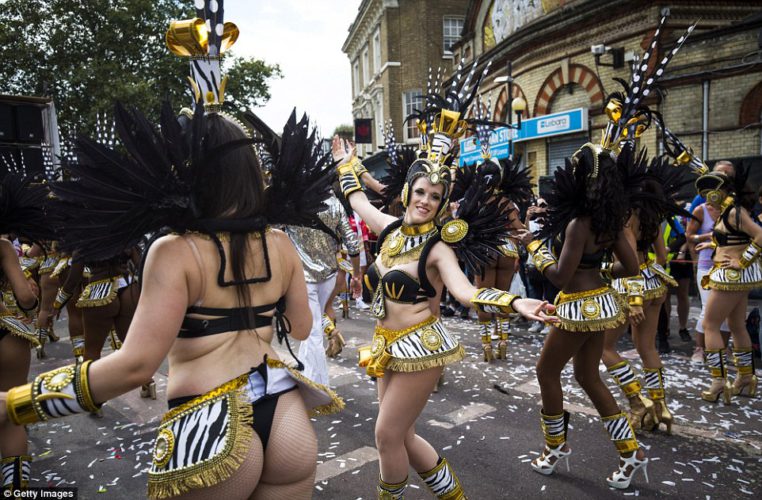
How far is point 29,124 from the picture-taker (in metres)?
11.8

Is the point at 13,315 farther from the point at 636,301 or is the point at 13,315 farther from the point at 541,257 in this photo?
the point at 636,301

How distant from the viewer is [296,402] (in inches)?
82.0

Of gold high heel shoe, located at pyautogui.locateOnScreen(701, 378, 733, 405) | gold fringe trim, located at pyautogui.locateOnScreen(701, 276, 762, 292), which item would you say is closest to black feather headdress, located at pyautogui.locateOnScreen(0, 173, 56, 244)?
gold fringe trim, located at pyautogui.locateOnScreen(701, 276, 762, 292)

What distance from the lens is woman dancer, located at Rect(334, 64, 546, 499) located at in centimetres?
309

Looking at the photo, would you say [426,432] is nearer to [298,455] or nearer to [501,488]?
[501,488]

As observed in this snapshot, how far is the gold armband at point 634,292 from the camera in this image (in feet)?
15.1

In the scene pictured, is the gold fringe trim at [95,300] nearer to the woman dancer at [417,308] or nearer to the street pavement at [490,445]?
the street pavement at [490,445]

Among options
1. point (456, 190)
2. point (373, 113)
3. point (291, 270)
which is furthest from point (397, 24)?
point (291, 270)

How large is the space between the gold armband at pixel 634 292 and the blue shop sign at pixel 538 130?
1146 centimetres

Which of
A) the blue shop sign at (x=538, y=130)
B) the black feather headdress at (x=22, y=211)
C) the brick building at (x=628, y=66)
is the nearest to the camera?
the black feather headdress at (x=22, y=211)

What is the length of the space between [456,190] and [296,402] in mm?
3280

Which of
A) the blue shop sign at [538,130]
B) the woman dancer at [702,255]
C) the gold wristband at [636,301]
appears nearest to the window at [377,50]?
the blue shop sign at [538,130]

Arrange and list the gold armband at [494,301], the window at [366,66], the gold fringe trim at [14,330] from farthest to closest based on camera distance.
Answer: the window at [366,66] → the gold fringe trim at [14,330] → the gold armband at [494,301]

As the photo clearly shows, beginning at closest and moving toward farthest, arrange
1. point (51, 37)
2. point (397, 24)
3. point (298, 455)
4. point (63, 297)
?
1. point (298, 455)
2. point (63, 297)
3. point (51, 37)
4. point (397, 24)
